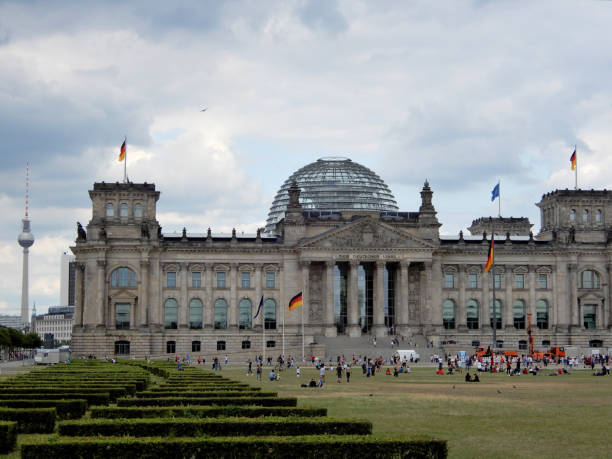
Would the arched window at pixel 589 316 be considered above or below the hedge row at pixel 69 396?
above

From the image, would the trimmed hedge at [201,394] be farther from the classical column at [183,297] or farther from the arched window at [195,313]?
the arched window at [195,313]

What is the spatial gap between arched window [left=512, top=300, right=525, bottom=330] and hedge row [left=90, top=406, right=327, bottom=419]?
347ft

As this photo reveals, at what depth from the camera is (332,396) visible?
59.4 meters

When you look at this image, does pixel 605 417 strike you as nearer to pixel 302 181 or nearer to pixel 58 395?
pixel 58 395

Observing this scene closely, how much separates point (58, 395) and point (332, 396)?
19.8 metres

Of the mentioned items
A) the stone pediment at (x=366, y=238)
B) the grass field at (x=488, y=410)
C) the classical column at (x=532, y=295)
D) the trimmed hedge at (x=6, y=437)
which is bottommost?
the grass field at (x=488, y=410)

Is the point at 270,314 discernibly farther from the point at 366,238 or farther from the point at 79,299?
the point at 79,299

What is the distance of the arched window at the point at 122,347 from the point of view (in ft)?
422

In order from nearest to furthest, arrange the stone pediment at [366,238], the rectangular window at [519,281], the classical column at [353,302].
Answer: the classical column at [353,302], the stone pediment at [366,238], the rectangular window at [519,281]

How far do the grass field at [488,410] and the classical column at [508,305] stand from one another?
5816cm

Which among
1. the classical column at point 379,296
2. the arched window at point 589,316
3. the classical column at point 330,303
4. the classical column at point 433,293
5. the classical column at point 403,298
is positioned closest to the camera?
the classical column at point 330,303

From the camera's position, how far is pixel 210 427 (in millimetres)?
32344

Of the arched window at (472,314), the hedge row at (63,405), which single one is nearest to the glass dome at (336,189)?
the arched window at (472,314)

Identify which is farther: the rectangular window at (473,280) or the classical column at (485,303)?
Result: the rectangular window at (473,280)
